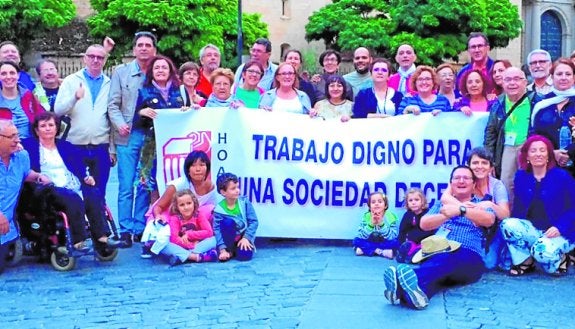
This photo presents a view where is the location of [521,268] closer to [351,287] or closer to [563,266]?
[563,266]

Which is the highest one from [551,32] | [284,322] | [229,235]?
[551,32]

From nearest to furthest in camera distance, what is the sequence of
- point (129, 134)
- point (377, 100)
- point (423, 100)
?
point (423, 100) < point (129, 134) < point (377, 100)

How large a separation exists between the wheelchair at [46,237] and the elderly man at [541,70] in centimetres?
448

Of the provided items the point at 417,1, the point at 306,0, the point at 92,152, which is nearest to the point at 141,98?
the point at 92,152

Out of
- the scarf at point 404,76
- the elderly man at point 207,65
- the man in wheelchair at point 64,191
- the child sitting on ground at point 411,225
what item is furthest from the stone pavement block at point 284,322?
the elderly man at point 207,65

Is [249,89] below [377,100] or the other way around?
the other way around

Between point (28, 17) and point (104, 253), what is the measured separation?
91.5 ft

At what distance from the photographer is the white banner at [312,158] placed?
9.01 m

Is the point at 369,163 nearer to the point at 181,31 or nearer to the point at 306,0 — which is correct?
the point at 181,31

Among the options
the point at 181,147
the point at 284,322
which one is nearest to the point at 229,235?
the point at 181,147

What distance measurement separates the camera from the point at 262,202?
9156 mm

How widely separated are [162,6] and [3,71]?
26152 mm

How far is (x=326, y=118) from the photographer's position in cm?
913

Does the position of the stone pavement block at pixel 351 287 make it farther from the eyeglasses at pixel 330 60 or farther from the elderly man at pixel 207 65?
the elderly man at pixel 207 65
